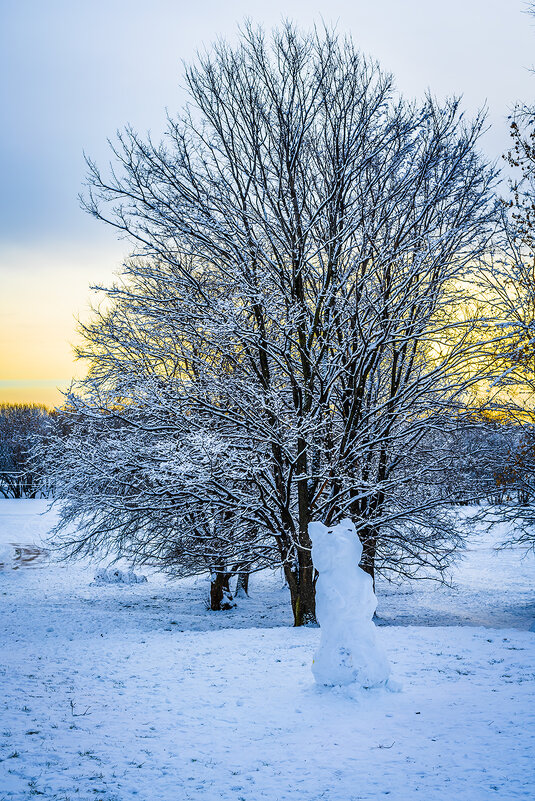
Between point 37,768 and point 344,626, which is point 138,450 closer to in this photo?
point 344,626

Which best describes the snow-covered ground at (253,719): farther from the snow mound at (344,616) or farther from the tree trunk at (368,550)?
the tree trunk at (368,550)

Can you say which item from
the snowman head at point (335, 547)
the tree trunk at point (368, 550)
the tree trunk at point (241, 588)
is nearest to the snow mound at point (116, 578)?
the tree trunk at point (241, 588)

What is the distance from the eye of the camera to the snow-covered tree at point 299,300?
32.6 feet

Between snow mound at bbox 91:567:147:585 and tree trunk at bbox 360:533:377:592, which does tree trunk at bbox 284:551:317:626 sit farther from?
snow mound at bbox 91:567:147:585

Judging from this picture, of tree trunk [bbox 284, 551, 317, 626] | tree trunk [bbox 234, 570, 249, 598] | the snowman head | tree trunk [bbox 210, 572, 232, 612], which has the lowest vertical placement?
tree trunk [bbox 234, 570, 249, 598]

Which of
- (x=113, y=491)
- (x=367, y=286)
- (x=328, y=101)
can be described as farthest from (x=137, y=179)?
(x=113, y=491)

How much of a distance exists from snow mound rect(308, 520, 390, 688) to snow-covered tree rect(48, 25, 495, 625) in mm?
Result: 3182

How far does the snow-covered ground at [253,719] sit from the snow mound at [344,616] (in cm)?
20

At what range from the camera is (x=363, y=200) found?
10312mm

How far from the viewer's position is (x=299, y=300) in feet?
34.6

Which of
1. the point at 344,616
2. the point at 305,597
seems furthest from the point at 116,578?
the point at 344,616

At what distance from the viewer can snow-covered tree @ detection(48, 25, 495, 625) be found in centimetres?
994

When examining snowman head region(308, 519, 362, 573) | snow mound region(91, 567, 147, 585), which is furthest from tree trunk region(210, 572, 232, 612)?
snowman head region(308, 519, 362, 573)

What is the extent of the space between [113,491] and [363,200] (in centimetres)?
779
